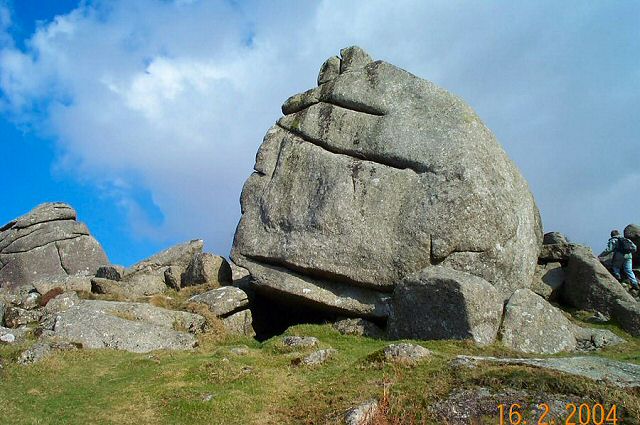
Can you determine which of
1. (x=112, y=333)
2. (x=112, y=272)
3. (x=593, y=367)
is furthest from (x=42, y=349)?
(x=593, y=367)

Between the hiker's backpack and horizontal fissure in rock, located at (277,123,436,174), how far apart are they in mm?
16442

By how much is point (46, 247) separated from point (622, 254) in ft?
151

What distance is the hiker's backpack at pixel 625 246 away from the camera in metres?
37.8

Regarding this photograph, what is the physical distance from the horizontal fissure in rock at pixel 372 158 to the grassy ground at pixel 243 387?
11.0 meters

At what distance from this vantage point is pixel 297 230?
31.4m

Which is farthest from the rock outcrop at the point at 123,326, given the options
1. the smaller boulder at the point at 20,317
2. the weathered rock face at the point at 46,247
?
the weathered rock face at the point at 46,247

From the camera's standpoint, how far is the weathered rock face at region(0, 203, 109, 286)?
162ft

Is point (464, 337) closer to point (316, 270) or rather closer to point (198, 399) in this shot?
point (316, 270)

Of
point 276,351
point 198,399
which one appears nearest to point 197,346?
point 276,351

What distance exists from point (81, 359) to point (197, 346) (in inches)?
225

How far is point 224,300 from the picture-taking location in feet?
102

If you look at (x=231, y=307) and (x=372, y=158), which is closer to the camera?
(x=231, y=307)
